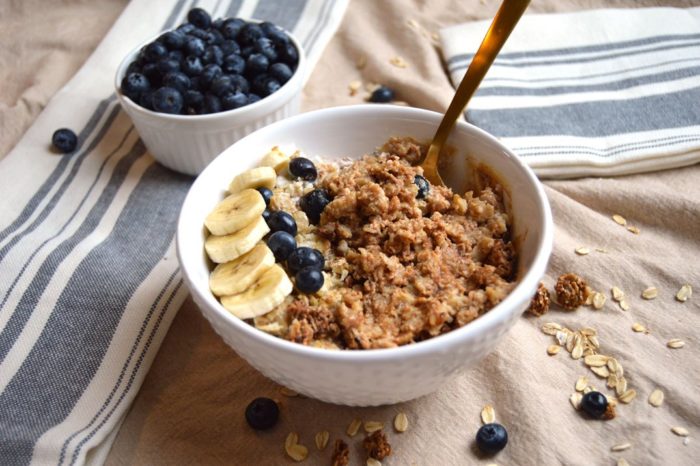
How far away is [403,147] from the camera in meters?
1.37

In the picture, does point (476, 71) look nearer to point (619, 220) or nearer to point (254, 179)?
point (254, 179)

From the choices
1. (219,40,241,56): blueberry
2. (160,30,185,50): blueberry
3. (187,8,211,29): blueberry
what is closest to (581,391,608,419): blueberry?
(219,40,241,56): blueberry

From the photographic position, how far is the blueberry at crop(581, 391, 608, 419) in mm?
1188

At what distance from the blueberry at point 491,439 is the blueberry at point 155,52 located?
4.48 feet

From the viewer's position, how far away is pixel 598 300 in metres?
1.42

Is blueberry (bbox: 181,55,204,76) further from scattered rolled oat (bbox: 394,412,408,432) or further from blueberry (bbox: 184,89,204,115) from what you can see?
scattered rolled oat (bbox: 394,412,408,432)

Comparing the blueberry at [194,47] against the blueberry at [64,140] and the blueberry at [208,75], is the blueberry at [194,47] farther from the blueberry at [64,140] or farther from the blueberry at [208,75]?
the blueberry at [64,140]

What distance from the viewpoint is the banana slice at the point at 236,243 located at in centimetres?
114

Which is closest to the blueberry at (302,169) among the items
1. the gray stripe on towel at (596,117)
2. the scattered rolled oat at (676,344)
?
the gray stripe on towel at (596,117)

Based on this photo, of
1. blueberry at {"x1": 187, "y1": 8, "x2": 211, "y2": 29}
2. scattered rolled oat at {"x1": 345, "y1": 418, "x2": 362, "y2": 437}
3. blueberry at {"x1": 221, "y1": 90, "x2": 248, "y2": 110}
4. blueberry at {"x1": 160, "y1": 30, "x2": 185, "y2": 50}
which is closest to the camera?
scattered rolled oat at {"x1": 345, "y1": 418, "x2": 362, "y2": 437}

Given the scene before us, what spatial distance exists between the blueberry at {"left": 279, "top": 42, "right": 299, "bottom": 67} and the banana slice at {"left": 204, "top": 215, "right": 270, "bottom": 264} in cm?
85

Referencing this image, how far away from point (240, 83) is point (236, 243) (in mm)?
772

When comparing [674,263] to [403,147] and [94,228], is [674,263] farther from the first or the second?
[94,228]

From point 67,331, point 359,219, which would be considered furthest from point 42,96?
point 359,219
